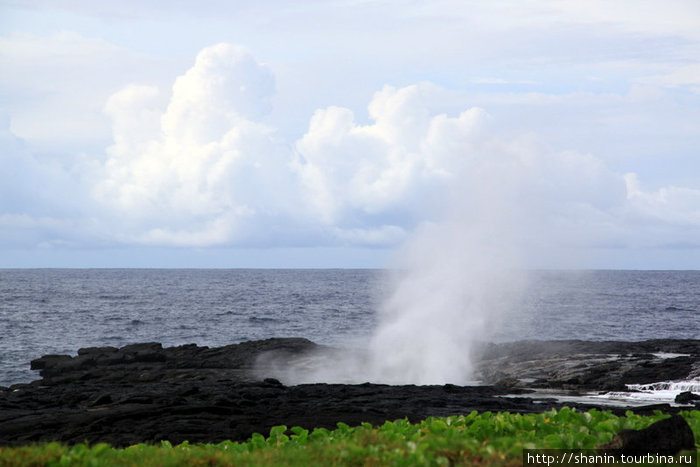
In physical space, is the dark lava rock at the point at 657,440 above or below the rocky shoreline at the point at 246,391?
above

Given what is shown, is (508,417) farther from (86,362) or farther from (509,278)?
(509,278)

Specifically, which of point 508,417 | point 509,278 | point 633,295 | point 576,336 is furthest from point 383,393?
point 633,295

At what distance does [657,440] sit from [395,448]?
3100 mm

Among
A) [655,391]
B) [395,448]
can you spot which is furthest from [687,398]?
[395,448]

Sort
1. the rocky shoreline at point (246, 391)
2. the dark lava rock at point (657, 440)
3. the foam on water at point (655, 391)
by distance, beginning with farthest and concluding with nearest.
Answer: the foam on water at point (655, 391)
the rocky shoreline at point (246, 391)
the dark lava rock at point (657, 440)

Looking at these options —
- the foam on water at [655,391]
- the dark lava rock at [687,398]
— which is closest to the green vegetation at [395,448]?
the dark lava rock at [687,398]

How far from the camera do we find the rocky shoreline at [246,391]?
16609 millimetres

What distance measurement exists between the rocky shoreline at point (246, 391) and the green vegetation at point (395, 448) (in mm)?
4816

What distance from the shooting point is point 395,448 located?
8.94 metres

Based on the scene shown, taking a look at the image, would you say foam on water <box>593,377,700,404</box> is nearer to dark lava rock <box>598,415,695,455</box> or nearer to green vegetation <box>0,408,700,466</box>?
green vegetation <box>0,408,700,466</box>

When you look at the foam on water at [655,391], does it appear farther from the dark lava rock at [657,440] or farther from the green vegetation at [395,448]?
the dark lava rock at [657,440]

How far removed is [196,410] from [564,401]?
37.4 ft

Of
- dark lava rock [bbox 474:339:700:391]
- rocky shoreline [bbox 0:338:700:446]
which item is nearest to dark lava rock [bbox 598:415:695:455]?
rocky shoreline [bbox 0:338:700:446]

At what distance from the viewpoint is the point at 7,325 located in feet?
191
